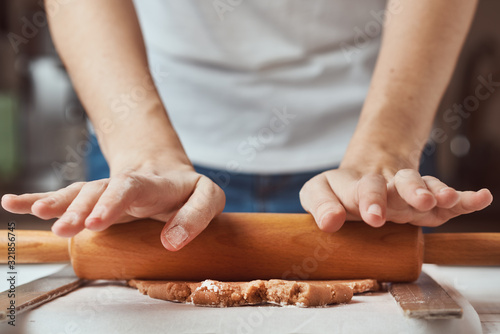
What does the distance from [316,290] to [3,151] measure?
3.58 m

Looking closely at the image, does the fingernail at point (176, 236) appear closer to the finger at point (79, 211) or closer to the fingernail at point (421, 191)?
the finger at point (79, 211)

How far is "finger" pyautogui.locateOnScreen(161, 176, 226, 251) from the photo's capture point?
734 millimetres

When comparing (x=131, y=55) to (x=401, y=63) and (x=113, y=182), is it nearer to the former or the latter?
(x=113, y=182)

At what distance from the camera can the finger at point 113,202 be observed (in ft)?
2.14

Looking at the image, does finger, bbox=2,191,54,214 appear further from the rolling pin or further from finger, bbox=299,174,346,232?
finger, bbox=299,174,346,232

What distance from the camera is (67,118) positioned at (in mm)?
3873

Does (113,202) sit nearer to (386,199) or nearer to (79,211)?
(79,211)

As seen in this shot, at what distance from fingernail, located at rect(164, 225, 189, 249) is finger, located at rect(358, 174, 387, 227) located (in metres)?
0.25

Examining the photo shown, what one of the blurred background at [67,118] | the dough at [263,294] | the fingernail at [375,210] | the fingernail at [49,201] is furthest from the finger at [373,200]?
the blurred background at [67,118]

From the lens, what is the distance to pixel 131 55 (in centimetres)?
106

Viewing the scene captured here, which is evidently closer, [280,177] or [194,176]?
[194,176]

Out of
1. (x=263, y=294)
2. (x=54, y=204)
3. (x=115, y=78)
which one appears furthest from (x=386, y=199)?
(x=115, y=78)

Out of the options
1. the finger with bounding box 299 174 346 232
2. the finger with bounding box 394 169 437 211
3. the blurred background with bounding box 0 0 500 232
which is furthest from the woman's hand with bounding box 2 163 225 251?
the blurred background with bounding box 0 0 500 232

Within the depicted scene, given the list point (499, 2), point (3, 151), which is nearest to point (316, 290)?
point (3, 151)
